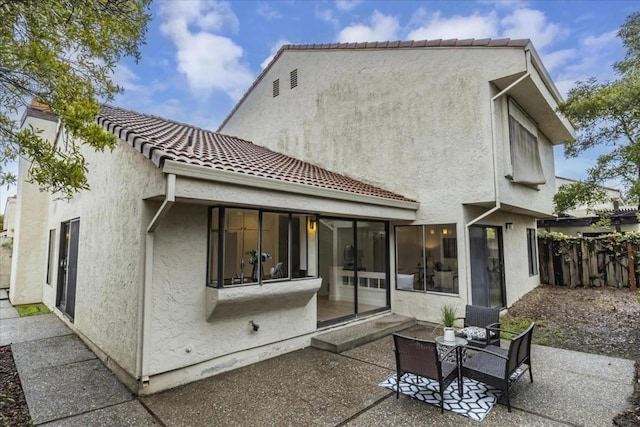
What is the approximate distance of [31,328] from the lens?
860cm

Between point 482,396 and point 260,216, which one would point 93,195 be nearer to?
point 260,216

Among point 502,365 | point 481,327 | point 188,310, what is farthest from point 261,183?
point 481,327

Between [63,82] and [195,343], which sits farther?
[195,343]

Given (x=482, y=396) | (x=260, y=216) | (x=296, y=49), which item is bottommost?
(x=482, y=396)

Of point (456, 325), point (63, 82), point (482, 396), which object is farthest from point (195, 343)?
point (456, 325)

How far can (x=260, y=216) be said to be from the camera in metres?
6.21

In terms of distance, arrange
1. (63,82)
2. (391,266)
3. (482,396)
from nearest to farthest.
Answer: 1. (63,82)
2. (482,396)
3. (391,266)

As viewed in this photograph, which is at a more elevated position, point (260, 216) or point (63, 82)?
point (63, 82)

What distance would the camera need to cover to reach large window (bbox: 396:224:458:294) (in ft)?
28.5

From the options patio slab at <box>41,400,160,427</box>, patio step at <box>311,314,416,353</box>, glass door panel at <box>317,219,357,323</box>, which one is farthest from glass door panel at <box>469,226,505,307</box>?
patio slab at <box>41,400,160,427</box>

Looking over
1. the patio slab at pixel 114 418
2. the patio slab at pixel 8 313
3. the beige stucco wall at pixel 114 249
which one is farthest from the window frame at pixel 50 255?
the patio slab at pixel 114 418

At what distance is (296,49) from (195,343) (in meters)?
11.3

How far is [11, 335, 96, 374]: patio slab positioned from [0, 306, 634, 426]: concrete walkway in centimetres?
2

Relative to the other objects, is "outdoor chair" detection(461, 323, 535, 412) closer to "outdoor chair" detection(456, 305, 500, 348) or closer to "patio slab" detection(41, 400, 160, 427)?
"outdoor chair" detection(456, 305, 500, 348)
